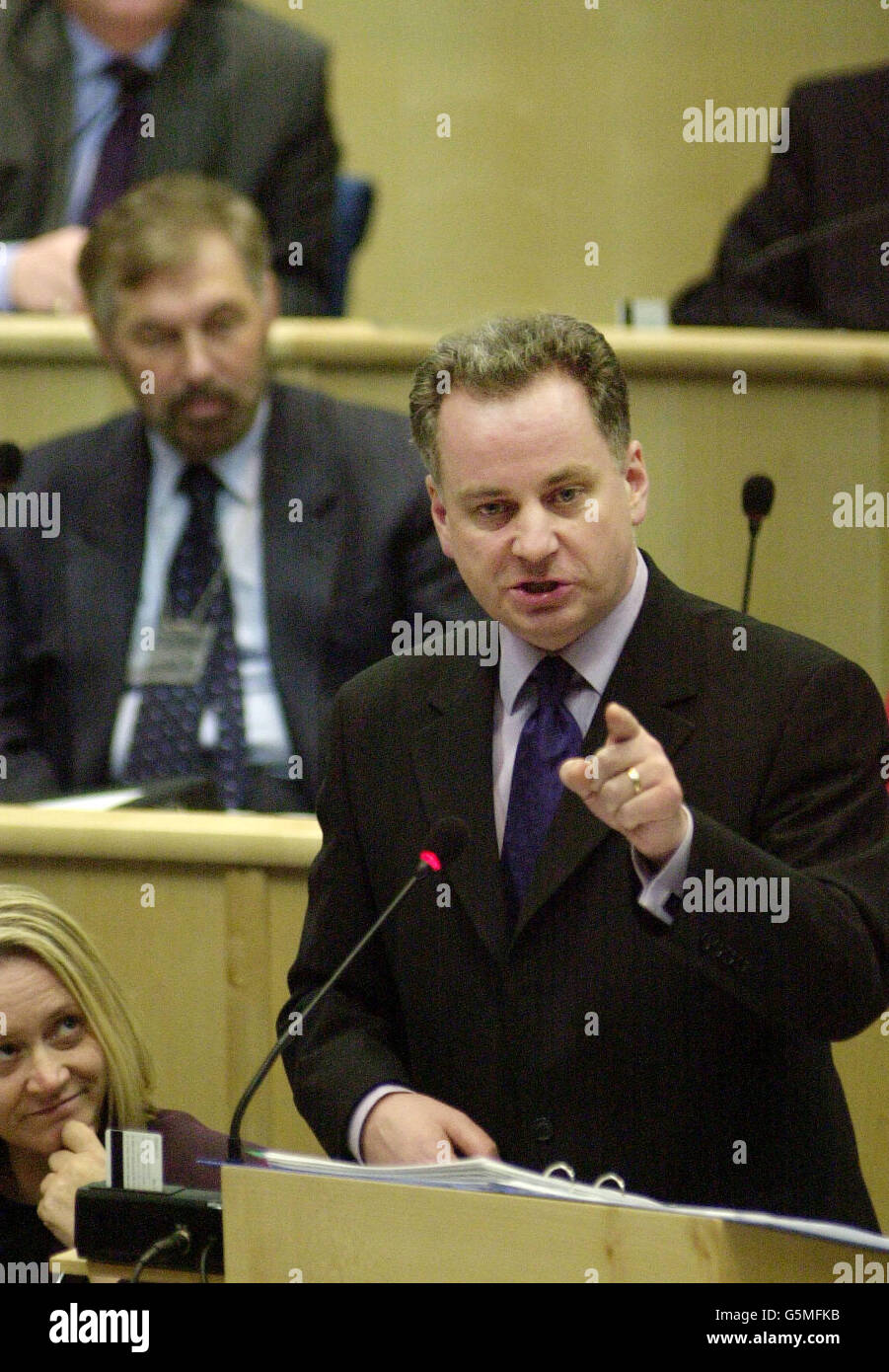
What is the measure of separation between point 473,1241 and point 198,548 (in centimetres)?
194

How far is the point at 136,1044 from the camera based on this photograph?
85.8 inches

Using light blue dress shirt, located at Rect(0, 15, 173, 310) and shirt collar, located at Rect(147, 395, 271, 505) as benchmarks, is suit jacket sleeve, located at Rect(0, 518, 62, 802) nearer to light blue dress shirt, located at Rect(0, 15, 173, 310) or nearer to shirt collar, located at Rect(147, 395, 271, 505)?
shirt collar, located at Rect(147, 395, 271, 505)

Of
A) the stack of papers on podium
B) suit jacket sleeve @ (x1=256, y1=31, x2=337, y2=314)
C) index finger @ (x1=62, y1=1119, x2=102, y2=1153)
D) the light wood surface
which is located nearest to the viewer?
the stack of papers on podium

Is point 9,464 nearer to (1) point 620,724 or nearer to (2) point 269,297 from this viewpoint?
(2) point 269,297

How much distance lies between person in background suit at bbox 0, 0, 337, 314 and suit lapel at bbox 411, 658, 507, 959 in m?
1.93

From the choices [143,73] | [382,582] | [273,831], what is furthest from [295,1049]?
[143,73]

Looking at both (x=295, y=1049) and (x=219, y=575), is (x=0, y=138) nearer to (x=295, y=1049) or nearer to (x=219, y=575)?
(x=219, y=575)

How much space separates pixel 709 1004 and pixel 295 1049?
404 mm

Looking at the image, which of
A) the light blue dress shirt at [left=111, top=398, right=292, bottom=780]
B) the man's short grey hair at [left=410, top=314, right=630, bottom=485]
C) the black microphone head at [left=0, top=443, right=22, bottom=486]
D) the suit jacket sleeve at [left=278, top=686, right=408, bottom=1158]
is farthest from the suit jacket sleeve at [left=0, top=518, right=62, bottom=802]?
the man's short grey hair at [left=410, top=314, right=630, bottom=485]

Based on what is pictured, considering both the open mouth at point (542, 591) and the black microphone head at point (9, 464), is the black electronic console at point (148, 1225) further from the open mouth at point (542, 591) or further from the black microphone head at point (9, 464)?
the black microphone head at point (9, 464)

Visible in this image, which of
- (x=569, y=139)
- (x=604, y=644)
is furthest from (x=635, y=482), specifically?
(x=569, y=139)

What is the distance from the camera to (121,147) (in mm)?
3703

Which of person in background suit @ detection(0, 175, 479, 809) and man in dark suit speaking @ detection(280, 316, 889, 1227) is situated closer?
man in dark suit speaking @ detection(280, 316, 889, 1227)

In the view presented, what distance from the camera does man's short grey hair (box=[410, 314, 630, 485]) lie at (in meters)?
1.67
